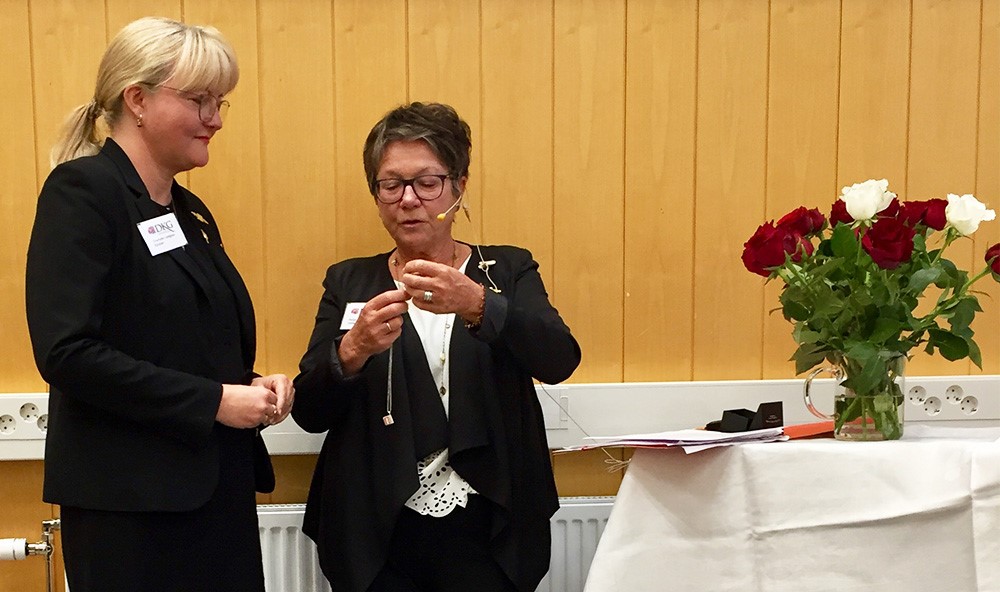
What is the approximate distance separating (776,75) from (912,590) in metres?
1.37

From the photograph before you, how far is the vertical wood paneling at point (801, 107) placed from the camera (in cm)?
238

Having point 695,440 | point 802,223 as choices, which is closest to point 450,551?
point 695,440

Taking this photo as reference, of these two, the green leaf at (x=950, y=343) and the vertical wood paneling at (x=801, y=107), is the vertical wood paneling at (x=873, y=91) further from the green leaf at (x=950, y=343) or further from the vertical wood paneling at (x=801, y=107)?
the green leaf at (x=950, y=343)

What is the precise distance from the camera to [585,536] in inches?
92.5

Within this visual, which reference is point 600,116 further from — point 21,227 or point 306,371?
point 21,227

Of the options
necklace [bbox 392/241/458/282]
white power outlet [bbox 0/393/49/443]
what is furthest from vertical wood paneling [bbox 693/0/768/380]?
white power outlet [bbox 0/393/49/443]

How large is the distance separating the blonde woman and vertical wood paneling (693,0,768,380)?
3.98 ft

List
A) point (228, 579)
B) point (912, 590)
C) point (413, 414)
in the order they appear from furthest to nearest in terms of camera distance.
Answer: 1. point (413, 414)
2. point (228, 579)
3. point (912, 590)

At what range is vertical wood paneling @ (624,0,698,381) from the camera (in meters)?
2.36

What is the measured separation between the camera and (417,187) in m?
1.91

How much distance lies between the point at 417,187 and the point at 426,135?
11 cm

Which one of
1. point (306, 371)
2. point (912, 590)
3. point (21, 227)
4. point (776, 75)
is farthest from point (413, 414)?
point (776, 75)

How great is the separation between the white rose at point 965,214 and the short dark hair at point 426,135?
3.10 feet

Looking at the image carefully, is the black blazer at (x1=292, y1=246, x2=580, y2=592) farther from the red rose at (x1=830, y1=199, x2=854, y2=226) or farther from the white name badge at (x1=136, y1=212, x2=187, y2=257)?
the red rose at (x1=830, y1=199, x2=854, y2=226)
